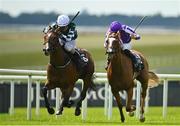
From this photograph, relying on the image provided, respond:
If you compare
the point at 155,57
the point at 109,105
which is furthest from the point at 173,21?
the point at 109,105

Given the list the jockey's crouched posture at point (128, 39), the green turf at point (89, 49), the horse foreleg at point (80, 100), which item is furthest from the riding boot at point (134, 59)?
the green turf at point (89, 49)

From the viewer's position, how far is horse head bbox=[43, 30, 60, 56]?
16.9 metres

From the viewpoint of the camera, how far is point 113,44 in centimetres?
1661

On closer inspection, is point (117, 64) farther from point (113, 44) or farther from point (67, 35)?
point (67, 35)

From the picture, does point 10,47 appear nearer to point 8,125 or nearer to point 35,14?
point 35,14

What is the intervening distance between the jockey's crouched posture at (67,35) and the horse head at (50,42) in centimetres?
11

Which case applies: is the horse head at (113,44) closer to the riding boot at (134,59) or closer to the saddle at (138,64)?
the riding boot at (134,59)

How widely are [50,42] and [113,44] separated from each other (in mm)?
1094

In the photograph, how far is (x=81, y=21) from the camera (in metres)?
37.7

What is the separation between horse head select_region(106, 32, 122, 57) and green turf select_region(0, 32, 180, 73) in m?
15.8

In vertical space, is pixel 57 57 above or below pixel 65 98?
above

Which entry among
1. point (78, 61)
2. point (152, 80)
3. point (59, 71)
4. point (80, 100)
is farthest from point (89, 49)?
point (59, 71)

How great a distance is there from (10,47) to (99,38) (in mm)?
3348

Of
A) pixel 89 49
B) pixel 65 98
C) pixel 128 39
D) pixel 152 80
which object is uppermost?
pixel 128 39
